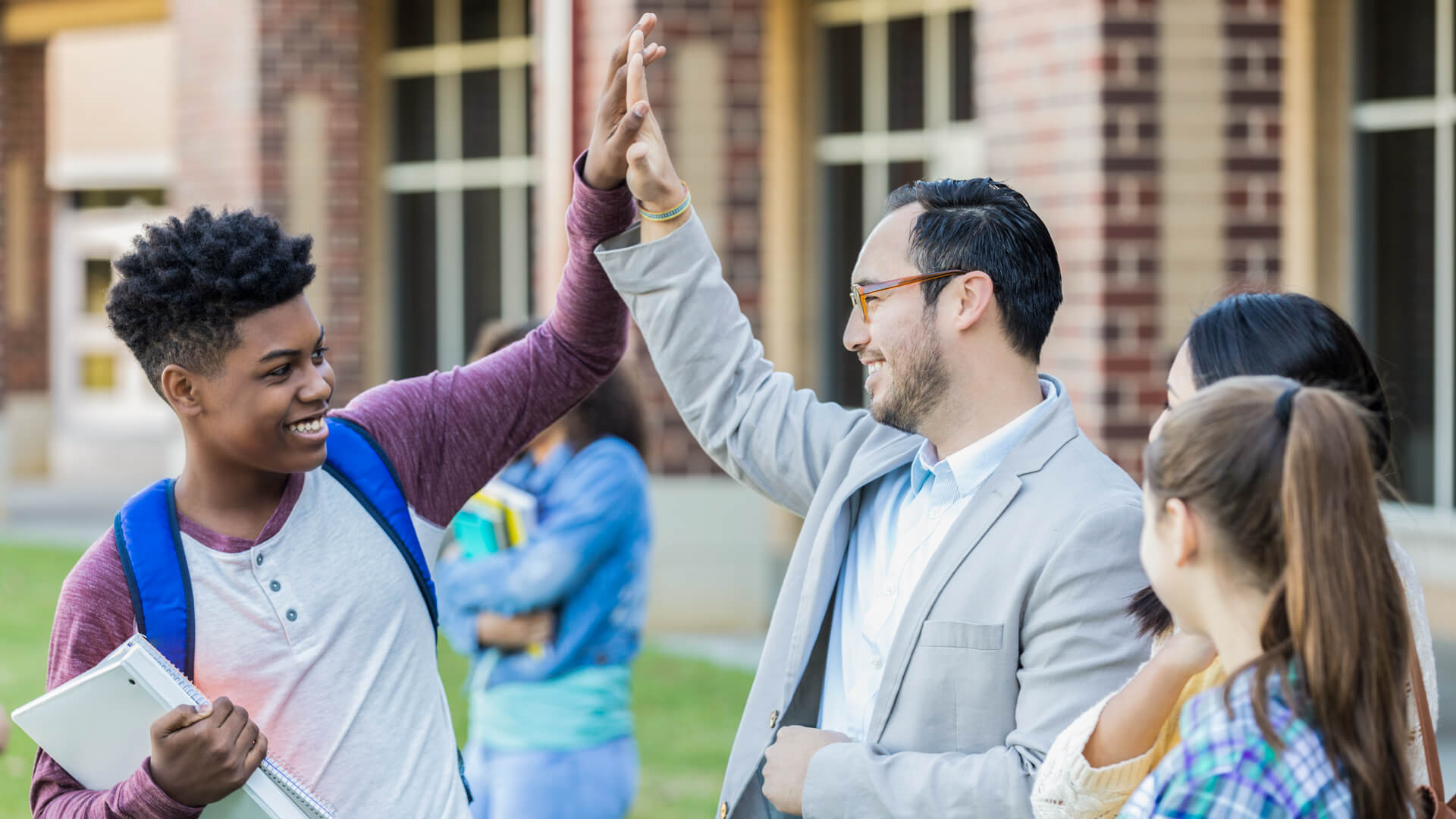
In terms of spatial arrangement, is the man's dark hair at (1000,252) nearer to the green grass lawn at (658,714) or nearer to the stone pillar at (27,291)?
the green grass lawn at (658,714)

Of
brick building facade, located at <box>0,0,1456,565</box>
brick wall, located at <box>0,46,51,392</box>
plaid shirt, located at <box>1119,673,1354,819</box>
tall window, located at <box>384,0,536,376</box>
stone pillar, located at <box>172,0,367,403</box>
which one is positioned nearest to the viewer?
plaid shirt, located at <box>1119,673,1354,819</box>

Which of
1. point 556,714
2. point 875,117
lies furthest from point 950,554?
point 875,117

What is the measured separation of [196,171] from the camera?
457 inches

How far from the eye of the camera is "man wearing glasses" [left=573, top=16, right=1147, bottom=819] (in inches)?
92.6

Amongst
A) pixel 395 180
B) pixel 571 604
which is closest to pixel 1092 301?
pixel 571 604

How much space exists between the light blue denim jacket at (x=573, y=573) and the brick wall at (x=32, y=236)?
16363mm

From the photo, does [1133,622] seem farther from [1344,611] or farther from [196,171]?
[196,171]

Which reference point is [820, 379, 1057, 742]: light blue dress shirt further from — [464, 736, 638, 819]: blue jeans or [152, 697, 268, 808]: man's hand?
[464, 736, 638, 819]: blue jeans

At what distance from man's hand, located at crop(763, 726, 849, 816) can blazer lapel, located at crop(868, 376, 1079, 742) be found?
0.28ft

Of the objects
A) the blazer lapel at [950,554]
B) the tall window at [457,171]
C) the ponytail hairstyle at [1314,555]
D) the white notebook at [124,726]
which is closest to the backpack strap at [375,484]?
the white notebook at [124,726]

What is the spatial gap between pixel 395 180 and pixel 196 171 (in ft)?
5.01

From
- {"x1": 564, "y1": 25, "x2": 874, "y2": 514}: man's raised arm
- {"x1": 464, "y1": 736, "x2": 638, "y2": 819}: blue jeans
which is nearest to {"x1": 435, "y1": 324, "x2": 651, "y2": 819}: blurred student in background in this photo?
{"x1": 464, "y1": 736, "x2": 638, "y2": 819}: blue jeans

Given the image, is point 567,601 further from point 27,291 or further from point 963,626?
point 27,291

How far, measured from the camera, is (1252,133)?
6.57m
